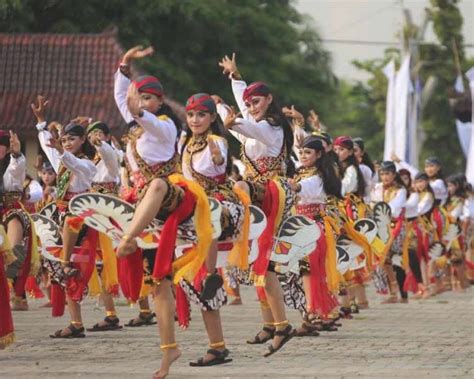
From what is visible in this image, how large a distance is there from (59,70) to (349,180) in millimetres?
17320

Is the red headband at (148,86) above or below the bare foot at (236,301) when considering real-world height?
above

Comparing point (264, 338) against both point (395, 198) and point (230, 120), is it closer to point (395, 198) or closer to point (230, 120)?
point (230, 120)

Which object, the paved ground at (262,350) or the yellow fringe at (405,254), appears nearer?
the paved ground at (262,350)

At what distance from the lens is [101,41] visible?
33.0 meters

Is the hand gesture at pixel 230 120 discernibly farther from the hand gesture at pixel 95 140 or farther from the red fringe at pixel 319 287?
the red fringe at pixel 319 287

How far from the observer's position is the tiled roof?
31.9m

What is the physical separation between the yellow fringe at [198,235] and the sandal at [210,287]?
0.97ft

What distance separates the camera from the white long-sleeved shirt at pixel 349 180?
1648 centimetres

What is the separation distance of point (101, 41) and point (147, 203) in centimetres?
2314

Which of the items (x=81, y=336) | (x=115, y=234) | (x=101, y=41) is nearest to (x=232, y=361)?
(x=115, y=234)

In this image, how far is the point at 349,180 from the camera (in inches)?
651

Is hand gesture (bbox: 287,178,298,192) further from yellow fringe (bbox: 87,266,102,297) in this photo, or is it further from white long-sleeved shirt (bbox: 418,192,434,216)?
white long-sleeved shirt (bbox: 418,192,434,216)

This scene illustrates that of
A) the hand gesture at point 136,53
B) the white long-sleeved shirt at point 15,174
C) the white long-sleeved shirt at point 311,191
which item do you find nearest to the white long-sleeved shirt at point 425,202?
the white long-sleeved shirt at point 311,191

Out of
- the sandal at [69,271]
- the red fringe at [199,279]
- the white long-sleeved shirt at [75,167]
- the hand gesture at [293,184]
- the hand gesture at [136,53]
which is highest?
the hand gesture at [136,53]
